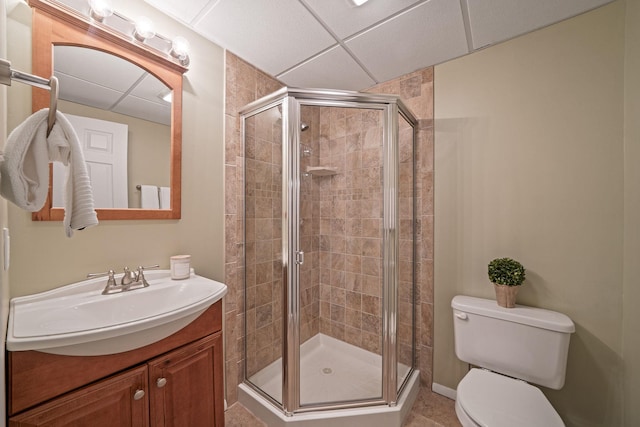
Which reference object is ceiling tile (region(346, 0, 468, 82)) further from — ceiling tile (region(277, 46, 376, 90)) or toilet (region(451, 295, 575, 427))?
toilet (region(451, 295, 575, 427))

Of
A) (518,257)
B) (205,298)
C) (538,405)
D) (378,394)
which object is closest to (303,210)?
(205,298)

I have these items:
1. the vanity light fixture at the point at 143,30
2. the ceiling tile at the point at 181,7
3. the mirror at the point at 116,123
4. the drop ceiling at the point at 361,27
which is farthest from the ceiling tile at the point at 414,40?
the mirror at the point at 116,123

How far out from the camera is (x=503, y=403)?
44.3 inches

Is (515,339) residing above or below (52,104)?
below

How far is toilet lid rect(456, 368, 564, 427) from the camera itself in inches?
A: 40.4

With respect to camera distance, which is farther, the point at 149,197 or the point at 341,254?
the point at 341,254

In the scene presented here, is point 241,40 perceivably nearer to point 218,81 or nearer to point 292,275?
point 218,81

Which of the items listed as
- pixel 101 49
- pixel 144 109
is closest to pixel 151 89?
pixel 144 109

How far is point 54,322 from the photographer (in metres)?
0.88

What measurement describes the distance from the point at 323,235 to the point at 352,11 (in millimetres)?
1359

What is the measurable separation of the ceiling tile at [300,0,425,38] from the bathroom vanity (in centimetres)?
160

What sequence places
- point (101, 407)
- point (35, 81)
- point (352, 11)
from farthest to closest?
point (352, 11)
point (101, 407)
point (35, 81)

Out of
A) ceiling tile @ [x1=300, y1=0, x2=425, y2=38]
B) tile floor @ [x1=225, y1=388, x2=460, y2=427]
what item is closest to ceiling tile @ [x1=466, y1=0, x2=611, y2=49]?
ceiling tile @ [x1=300, y1=0, x2=425, y2=38]

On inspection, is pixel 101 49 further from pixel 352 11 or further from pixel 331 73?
pixel 331 73
